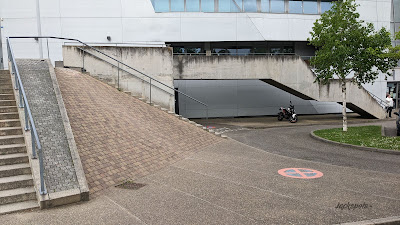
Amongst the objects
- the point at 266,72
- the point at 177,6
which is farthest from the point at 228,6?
the point at 266,72

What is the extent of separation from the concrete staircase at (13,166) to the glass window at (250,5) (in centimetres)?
1861

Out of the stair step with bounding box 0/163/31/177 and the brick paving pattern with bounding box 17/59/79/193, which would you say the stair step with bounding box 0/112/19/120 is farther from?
the stair step with bounding box 0/163/31/177

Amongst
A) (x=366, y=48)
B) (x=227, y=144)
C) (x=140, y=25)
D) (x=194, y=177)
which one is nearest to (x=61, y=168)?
(x=194, y=177)

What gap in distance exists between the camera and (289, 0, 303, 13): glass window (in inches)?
948

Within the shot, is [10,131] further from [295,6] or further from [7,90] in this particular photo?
[295,6]

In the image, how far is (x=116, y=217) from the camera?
16.3 ft

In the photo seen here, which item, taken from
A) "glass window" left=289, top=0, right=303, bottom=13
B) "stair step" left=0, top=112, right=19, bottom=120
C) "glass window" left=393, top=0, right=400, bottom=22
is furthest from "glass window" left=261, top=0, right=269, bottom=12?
"stair step" left=0, top=112, right=19, bottom=120

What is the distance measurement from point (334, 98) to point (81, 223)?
1904cm

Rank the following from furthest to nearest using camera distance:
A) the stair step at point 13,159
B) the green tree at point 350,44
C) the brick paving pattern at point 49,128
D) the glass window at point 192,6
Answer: the glass window at point 192,6 < the green tree at point 350,44 < the stair step at point 13,159 < the brick paving pattern at point 49,128

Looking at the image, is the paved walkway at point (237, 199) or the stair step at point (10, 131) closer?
the paved walkway at point (237, 199)

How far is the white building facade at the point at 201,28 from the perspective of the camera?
2080 centimetres

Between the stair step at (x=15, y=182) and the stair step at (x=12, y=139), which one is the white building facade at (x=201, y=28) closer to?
the stair step at (x=12, y=139)

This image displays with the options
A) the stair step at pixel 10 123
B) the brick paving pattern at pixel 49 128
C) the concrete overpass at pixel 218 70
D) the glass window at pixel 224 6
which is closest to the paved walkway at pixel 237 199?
the brick paving pattern at pixel 49 128

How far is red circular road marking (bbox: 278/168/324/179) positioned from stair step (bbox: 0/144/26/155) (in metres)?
6.13
